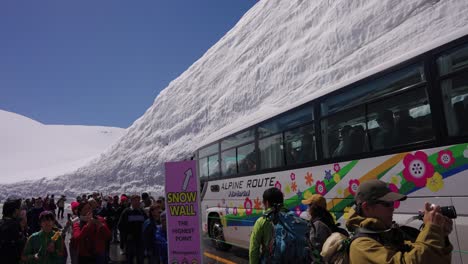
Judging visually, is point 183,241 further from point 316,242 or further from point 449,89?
point 449,89

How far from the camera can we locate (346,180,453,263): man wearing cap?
1.98 meters

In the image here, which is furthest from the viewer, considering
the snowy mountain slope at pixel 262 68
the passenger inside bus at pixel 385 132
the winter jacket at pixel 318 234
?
the snowy mountain slope at pixel 262 68

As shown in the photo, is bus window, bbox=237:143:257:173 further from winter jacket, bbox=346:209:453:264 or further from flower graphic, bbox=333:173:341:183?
winter jacket, bbox=346:209:453:264

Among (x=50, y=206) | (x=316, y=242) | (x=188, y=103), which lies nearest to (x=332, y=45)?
(x=188, y=103)

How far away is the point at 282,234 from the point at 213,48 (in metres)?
63.5

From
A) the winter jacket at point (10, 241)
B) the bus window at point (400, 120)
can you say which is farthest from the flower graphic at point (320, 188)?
the winter jacket at point (10, 241)

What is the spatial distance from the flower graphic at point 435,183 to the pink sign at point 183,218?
335cm

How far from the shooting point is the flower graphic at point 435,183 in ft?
16.7

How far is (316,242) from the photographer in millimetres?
3945

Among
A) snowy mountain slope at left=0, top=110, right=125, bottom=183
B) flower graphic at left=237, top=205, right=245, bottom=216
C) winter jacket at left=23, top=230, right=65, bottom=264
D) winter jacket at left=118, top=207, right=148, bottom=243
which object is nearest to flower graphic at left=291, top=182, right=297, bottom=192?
flower graphic at left=237, top=205, right=245, bottom=216

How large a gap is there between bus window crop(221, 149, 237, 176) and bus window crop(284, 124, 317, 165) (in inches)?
108

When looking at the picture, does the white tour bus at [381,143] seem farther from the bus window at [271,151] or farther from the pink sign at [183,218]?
the pink sign at [183,218]

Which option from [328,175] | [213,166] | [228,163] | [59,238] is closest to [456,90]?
[328,175]

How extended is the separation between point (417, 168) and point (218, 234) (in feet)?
25.8
